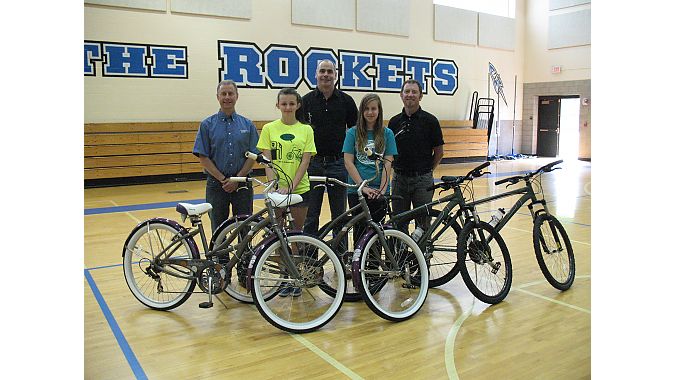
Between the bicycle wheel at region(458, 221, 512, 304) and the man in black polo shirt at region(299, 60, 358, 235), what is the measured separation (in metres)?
1.04

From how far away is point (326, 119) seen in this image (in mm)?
4535

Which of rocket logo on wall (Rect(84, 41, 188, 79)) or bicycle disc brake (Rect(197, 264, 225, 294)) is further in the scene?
rocket logo on wall (Rect(84, 41, 188, 79))

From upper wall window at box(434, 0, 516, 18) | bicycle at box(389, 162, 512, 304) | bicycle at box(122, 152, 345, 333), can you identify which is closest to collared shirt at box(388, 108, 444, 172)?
bicycle at box(389, 162, 512, 304)

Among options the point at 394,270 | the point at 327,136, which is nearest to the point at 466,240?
the point at 394,270

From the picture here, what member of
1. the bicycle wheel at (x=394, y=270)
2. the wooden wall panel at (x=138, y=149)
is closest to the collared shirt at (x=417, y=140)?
the bicycle wheel at (x=394, y=270)

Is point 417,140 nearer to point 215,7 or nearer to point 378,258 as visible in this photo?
point 378,258

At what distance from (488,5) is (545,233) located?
1375cm

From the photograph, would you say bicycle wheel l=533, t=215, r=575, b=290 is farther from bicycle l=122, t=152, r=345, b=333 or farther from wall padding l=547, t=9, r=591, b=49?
wall padding l=547, t=9, r=591, b=49

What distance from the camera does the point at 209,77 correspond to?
11656 millimetres

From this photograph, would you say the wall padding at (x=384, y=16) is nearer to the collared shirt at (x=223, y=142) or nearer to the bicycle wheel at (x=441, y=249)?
the collared shirt at (x=223, y=142)

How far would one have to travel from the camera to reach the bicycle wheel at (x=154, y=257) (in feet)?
12.6

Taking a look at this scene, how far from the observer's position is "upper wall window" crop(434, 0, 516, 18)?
15648mm

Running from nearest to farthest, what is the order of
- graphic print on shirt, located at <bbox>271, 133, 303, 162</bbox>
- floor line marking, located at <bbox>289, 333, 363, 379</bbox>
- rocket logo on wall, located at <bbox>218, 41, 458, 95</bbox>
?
floor line marking, located at <bbox>289, 333, 363, 379</bbox> → graphic print on shirt, located at <bbox>271, 133, 303, 162</bbox> → rocket logo on wall, located at <bbox>218, 41, 458, 95</bbox>

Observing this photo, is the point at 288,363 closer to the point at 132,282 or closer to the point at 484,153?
the point at 132,282
